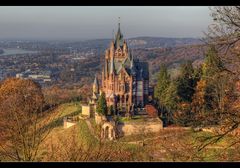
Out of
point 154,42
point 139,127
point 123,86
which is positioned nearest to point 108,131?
point 139,127

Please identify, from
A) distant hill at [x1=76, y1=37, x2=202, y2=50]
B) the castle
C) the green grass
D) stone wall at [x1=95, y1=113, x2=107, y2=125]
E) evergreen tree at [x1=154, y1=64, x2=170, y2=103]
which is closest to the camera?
stone wall at [x1=95, y1=113, x2=107, y2=125]

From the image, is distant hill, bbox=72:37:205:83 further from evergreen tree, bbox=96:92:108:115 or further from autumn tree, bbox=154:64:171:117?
evergreen tree, bbox=96:92:108:115

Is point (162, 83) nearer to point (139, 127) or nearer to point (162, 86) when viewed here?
point (162, 86)

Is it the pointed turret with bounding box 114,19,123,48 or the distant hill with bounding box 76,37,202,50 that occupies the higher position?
the pointed turret with bounding box 114,19,123,48

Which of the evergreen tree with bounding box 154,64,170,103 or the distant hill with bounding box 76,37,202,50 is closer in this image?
the evergreen tree with bounding box 154,64,170,103

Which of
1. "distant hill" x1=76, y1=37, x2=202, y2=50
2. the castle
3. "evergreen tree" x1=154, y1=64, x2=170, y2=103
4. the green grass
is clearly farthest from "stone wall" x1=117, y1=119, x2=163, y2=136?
"distant hill" x1=76, y1=37, x2=202, y2=50

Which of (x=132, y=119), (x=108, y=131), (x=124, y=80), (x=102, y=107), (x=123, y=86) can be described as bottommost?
(x=108, y=131)

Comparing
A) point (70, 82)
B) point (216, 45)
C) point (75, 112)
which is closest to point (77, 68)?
point (70, 82)
